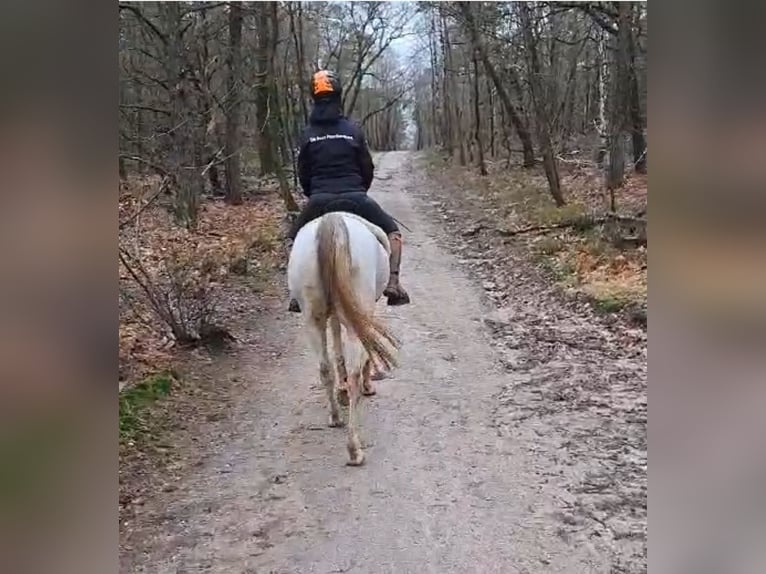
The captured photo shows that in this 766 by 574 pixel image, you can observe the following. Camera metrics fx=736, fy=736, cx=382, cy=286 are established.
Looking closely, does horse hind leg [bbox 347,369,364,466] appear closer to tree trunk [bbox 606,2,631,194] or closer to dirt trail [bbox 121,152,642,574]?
dirt trail [bbox 121,152,642,574]

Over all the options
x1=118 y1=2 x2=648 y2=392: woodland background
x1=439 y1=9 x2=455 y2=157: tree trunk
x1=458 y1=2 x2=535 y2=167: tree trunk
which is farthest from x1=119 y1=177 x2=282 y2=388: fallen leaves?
x1=458 y1=2 x2=535 y2=167: tree trunk

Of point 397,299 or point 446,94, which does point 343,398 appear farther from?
point 446,94

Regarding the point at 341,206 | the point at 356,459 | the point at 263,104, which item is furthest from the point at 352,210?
the point at 356,459

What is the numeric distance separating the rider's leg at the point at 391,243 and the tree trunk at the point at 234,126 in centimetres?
32

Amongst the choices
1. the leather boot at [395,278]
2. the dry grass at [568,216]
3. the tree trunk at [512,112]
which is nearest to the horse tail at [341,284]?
the leather boot at [395,278]

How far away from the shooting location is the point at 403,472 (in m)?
1.69

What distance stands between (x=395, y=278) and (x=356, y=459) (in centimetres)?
45

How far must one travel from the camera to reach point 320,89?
Result: 1.78 m

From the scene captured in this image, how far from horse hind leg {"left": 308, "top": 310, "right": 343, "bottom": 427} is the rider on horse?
2.5 inches

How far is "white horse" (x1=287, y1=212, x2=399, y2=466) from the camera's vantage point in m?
1.74

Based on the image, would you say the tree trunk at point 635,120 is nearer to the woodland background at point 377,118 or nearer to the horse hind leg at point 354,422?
the woodland background at point 377,118
